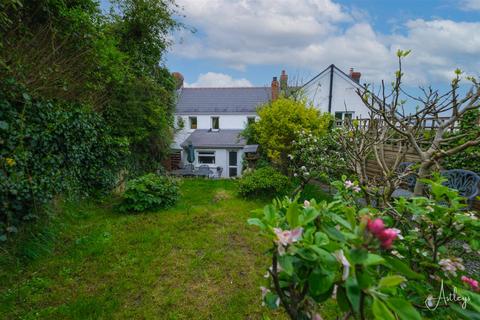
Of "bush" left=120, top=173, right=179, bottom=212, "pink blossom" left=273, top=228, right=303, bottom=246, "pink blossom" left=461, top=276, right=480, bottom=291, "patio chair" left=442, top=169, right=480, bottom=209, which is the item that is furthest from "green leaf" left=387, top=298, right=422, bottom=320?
"bush" left=120, top=173, right=179, bottom=212

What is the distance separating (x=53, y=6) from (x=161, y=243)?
197 inches

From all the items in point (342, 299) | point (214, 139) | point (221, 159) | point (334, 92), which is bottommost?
point (221, 159)

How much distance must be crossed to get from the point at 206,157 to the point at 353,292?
1732cm

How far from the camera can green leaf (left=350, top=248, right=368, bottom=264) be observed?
0.56m

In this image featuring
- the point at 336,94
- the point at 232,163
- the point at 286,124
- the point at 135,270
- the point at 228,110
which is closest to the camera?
the point at 135,270

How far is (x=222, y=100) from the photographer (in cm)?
1869

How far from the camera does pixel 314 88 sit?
15672mm

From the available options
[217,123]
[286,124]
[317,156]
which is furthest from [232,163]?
[317,156]

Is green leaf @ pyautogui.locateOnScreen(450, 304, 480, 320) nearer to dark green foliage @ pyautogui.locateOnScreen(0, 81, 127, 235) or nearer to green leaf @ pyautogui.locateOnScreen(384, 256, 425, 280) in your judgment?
green leaf @ pyautogui.locateOnScreen(384, 256, 425, 280)

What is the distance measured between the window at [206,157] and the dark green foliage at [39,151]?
461 inches

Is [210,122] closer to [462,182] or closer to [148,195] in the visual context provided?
[148,195]

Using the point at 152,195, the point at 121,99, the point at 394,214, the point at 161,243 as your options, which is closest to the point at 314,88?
the point at 121,99

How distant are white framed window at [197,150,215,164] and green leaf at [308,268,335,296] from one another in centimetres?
1691

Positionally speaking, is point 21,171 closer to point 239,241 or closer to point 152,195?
point 152,195
